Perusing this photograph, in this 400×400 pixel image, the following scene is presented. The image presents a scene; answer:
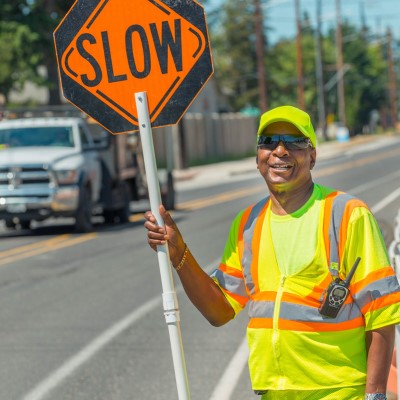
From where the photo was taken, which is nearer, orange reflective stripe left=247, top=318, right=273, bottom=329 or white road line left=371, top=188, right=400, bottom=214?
orange reflective stripe left=247, top=318, right=273, bottom=329

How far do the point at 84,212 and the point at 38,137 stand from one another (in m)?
1.66

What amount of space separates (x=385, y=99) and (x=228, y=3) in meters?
32.2

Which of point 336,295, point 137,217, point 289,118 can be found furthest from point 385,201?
point 336,295

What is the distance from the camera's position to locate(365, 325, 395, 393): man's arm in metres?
4.19

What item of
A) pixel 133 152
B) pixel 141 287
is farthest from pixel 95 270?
pixel 133 152

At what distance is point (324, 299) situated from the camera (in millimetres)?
4195

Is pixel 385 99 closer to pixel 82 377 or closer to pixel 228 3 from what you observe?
pixel 228 3

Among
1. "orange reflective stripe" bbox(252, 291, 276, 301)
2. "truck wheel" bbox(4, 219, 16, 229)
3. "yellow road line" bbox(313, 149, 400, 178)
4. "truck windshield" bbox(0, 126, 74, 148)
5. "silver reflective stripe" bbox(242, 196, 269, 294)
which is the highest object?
"silver reflective stripe" bbox(242, 196, 269, 294)

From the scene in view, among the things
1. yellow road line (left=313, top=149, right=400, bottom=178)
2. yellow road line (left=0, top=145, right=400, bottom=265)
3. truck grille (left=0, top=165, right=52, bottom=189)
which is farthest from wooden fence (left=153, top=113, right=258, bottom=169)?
truck grille (left=0, top=165, right=52, bottom=189)

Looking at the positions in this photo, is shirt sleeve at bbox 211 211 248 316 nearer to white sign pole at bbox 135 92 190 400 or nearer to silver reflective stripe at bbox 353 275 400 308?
white sign pole at bbox 135 92 190 400

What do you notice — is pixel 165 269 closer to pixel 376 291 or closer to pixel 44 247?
pixel 376 291

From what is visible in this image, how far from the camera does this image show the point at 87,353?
34.2 ft

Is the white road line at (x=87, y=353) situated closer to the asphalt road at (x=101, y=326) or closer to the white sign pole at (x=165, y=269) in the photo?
the asphalt road at (x=101, y=326)

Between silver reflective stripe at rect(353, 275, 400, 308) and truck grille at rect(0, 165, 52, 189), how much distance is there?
18189 millimetres
